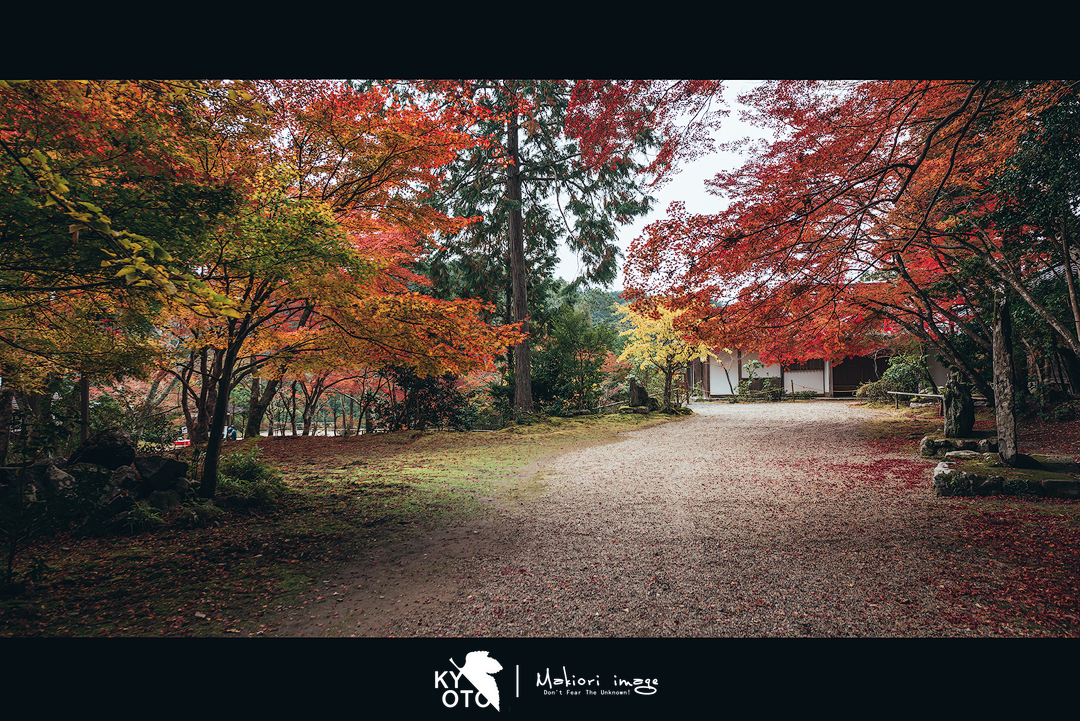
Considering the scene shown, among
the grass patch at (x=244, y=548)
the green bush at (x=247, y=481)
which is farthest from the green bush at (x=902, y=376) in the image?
the green bush at (x=247, y=481)

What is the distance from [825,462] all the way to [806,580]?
5113mm

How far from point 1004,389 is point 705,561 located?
17.7ft

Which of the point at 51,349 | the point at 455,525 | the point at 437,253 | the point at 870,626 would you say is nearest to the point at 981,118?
the point at 870,626

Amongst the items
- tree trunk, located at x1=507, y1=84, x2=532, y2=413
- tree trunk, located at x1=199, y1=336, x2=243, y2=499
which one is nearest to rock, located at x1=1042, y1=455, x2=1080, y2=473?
tree trunk, located at x1=199, y1=336, x2=243, y2=499

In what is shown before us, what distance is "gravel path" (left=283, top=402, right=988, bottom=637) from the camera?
2416 mm

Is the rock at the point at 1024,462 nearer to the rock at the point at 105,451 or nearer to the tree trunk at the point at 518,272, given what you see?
the tree trunk at the point at 518,272

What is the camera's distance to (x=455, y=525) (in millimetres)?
4242

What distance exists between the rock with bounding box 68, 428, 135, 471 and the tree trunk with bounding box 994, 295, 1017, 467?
1034 centimetres

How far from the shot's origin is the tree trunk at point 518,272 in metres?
12.5

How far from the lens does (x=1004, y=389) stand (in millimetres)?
5348

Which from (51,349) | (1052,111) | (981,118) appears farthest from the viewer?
(981,118)

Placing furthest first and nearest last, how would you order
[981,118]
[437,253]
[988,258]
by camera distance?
[437,253]
[988,258]
[981,118]

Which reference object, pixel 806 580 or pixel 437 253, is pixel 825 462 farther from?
pixel 437 253

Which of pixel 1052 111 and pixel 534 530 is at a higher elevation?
pixel 1052 111
